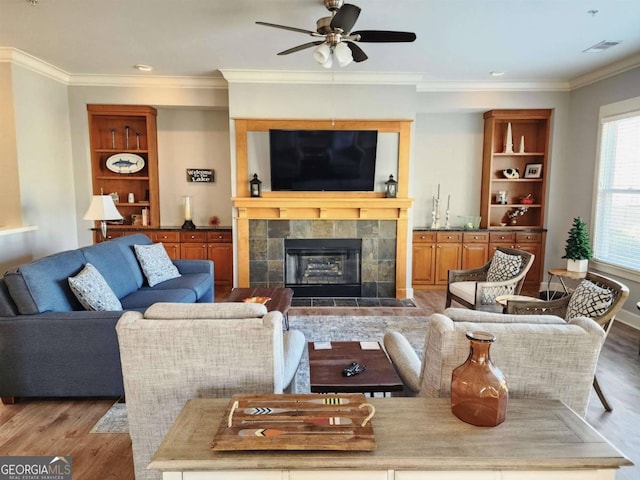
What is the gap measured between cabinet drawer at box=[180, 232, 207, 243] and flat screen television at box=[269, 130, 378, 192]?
1360 mm

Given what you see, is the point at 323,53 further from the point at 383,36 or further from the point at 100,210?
the point at 100,210

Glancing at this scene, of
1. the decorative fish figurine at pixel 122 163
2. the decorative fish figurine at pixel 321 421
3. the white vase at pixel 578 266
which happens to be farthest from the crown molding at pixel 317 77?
the decorative fish figurine at pixel 321 421

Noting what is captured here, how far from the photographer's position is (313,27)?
373 centimetres

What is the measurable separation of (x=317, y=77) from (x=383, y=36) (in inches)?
90.9

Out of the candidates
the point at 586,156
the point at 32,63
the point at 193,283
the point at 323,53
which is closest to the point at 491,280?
the point at 586,156

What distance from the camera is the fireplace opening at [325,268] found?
5.58 m

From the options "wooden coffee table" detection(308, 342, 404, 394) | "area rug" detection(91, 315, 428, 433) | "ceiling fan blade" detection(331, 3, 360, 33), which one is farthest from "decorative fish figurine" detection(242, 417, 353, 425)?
"ceiling fan blade" detection(331, 3, 360, 33)

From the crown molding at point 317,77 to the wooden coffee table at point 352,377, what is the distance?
380 cm

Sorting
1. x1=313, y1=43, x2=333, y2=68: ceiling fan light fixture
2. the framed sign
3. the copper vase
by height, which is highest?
x1=313, y1=43, x2=333, y2=68: ceiling fan light fixture

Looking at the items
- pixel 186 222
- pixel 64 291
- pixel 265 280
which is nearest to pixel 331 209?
pixel 265 280

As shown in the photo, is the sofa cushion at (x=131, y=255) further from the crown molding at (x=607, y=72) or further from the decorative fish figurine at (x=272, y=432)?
the crown molding at (x=607, y=72)

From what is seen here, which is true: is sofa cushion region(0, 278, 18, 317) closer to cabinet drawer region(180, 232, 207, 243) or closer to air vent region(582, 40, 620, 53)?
cabinet drawer region(180, 232, 207, 243)

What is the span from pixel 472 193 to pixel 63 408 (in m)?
5.83

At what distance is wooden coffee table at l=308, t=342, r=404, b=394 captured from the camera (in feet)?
6.82
